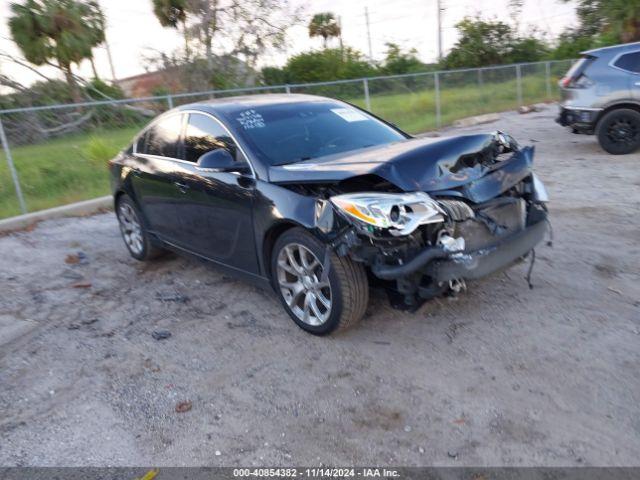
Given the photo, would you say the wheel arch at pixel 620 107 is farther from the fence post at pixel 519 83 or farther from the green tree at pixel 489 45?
the green tree at pixel 489 45

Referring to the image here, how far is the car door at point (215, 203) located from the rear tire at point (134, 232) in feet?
2.79

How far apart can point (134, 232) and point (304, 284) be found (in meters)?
2.92

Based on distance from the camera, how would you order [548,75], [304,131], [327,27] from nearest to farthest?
[304,131]
[548,75]
[327,27]

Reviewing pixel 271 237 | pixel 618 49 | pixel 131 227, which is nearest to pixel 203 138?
pixel 271 237

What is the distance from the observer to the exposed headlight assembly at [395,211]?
347cm

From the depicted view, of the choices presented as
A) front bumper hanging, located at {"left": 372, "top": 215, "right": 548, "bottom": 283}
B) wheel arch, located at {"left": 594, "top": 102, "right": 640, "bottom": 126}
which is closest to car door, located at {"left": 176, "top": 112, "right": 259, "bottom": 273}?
front bumper hanging, located at {"left": 372, "top": 215, "right": 548, "bottom": 283}

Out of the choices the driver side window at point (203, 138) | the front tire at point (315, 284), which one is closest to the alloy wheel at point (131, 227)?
the driver side window at point (203, 138)

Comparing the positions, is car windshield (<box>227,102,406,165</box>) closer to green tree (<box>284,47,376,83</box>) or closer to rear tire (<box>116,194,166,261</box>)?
rear tire (<box>116,194,166,261</box>)

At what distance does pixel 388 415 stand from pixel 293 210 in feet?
4.85

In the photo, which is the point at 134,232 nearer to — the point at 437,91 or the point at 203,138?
the point at 203,138

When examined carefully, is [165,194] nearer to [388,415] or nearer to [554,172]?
[388,415]

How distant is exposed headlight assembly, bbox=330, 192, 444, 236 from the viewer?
3.47m

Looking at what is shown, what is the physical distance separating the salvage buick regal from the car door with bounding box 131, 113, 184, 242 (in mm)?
25

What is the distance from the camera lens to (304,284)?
408cm
